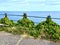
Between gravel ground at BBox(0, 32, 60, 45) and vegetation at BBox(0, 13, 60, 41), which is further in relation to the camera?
vegetation at BBox(0, 13, 60, 41)

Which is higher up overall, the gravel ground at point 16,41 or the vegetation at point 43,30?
the vegetation at point 43,30

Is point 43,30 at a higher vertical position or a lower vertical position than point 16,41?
higher

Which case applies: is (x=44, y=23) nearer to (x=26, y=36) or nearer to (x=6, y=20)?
(x=26, y=36)

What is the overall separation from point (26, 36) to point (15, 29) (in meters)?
1.03

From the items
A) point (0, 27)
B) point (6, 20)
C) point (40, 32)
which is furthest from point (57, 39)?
point (6, 20)

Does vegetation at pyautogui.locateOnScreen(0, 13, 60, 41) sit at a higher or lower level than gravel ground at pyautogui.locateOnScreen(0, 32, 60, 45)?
higher

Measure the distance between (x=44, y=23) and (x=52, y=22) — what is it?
42 centimetres

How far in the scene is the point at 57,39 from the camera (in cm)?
888

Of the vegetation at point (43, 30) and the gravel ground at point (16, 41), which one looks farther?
the vegetation at point (43, 30)

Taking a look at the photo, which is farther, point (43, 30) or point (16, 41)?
point (43, 30)

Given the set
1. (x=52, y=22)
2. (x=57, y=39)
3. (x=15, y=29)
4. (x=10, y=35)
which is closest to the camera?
(x=57, y=39)

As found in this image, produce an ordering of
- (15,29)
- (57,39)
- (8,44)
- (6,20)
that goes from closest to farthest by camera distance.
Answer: (8,44), (57,39), (15,29), (6,20)

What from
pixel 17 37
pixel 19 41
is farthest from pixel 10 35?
pixel 19 41

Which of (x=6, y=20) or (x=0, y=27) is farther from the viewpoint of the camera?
(x=6, y=20)
